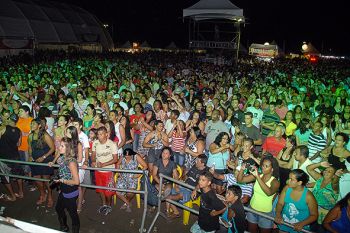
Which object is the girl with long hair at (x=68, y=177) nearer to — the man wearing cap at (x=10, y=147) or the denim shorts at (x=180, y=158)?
the man wearing cap at (x=10, y=147)

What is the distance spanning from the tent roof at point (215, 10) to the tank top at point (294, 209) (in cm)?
1698

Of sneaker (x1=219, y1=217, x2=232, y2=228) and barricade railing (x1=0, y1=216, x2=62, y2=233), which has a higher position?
barricade railing (x1=0, y1=216, x2=62, y2=233)

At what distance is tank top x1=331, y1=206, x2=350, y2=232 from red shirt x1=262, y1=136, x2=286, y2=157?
2.11 metres

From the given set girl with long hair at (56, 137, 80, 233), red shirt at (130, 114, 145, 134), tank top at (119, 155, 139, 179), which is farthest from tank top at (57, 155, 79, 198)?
red shirt at (130, 114, 145, 134)

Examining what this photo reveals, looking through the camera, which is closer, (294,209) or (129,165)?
(294,209)

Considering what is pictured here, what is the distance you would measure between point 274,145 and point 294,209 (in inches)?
79.1

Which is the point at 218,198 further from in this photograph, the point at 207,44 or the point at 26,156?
the point at 207,44

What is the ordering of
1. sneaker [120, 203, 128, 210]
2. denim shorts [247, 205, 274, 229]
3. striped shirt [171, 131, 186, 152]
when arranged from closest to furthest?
denim shorts [247, 205, 274, 229]
sneaker [120, 203, 128, 210]
striped shirt [171, 131, 186, 152]

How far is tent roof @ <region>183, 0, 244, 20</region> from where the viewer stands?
19500 mm

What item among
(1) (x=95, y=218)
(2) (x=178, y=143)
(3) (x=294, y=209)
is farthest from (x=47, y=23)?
(3) (x=294, y=209)

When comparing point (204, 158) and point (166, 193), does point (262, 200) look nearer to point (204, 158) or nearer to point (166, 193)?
point (204, 158)

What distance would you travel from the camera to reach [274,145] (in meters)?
5.96

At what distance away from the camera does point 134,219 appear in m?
5.61

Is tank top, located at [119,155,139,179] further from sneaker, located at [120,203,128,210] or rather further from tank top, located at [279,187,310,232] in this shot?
tank top, located at [279,187,310,232]
